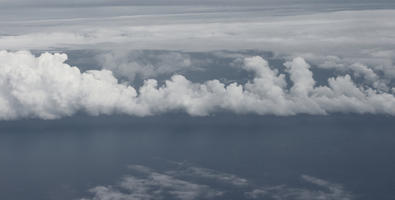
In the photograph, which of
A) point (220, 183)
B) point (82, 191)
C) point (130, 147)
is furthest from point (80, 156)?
point (220, 183)

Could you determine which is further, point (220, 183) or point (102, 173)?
point (102, 173)

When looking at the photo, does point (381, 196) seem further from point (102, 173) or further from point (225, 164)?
point (102, 173)

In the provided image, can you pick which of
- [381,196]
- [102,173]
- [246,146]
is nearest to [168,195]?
[102,173]

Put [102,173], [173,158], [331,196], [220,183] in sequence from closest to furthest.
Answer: [331,196]
[220,183]
[102,173]
[173,158]

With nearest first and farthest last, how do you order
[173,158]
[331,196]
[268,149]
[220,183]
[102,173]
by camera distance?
[331,196], [220,183], [102,173], [173,158], [268,149]

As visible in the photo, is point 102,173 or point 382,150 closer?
point 102,173

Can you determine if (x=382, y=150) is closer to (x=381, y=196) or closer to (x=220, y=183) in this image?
(x=381, y=196)

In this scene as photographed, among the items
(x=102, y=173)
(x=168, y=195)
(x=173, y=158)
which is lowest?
(x=168, y=195)

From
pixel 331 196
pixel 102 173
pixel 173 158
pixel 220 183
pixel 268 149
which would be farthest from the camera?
pixel 268 149

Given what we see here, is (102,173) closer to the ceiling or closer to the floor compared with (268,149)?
closer to the floor
